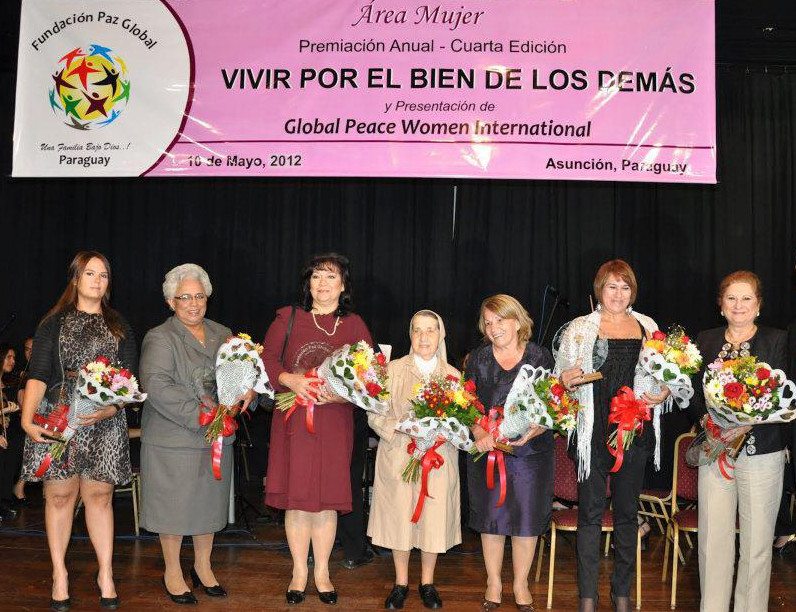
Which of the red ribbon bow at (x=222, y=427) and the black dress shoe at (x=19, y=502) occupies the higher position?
the red ribbon bow at (x=222, y=427)

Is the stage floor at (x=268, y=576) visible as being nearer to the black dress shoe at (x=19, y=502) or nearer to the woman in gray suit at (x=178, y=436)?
the woman in gray suit at (x=178, y=436)

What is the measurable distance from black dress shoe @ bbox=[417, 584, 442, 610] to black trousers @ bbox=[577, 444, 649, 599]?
707 millimetres

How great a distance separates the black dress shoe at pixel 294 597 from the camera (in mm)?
4387

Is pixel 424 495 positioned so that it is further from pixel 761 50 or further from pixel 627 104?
pixel 761 50

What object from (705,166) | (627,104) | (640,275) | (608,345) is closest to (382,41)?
(627,104)

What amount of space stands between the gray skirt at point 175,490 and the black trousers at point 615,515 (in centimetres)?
181

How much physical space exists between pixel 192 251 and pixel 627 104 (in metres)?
3.65

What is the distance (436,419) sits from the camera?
4094 mm

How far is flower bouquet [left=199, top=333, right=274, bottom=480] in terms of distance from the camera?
4172mm

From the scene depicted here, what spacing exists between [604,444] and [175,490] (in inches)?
80.7

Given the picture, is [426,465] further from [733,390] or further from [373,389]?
[733,390]

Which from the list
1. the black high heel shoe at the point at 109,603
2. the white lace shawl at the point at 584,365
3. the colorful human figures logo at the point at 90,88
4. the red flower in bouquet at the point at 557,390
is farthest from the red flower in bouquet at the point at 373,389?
the colorful human figures logo at the point at 90,88

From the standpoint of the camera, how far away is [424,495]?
4301mm

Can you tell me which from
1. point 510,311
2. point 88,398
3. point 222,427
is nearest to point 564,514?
point 510,311
